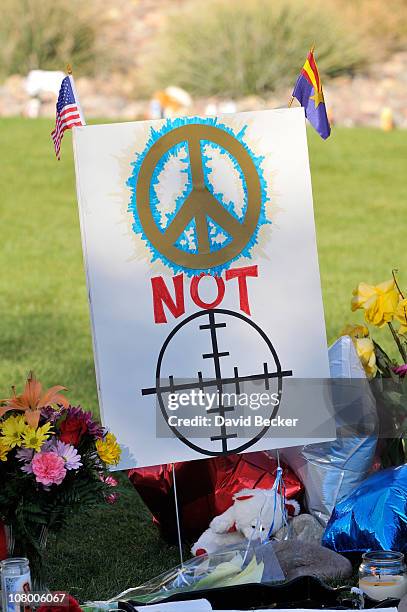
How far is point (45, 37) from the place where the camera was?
14.5 meters

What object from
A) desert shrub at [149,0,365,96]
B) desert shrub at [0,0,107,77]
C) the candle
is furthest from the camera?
desert shrub at [0,0,107,77]

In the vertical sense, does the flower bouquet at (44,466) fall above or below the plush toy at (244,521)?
above

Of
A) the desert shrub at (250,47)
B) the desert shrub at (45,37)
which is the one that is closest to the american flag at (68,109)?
the desert shrub at (250,47)

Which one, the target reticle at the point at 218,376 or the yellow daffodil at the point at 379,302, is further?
the yellow daffodil at the point at 379,302

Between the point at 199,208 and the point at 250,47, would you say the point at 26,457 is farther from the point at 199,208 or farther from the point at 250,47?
the point at 250,47

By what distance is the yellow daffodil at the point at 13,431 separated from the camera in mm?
3127

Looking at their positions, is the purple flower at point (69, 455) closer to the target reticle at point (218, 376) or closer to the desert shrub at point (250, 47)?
the target reticle at point (218, 376)

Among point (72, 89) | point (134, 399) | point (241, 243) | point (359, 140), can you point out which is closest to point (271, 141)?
point (241, 243)

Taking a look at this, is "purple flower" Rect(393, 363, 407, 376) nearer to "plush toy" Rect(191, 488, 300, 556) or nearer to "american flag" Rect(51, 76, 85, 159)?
"plush toy" Rect(191, 488, 300, 556)

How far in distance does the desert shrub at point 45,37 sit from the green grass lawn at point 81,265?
2.59m

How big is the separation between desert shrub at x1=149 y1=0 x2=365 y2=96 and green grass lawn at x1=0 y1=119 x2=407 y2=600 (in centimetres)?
212

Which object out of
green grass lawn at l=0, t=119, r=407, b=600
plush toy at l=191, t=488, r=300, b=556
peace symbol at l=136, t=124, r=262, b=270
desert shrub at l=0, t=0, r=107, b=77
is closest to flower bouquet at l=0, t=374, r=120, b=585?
green grass lawn at l=0, t=119, r=407, b=600

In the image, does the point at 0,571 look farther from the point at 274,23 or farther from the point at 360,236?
the point at 274,23

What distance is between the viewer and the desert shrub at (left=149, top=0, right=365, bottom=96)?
545 inches
